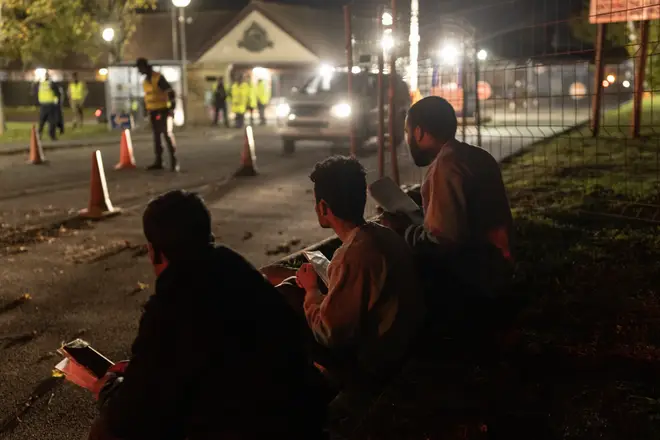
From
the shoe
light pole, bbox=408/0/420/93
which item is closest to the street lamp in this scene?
light pole, bbox=408/0/420/93

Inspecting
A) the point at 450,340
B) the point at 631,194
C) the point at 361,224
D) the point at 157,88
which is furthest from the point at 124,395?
the point at 157,88

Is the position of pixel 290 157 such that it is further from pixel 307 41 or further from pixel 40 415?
pixel 307 41

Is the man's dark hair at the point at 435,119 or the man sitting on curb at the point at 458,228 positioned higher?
the man's dark hair at the point at 435,119

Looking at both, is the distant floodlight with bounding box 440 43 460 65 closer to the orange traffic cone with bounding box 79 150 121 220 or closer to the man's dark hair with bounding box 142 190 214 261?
the orange traffic cone with bounding box 79 150 121 220

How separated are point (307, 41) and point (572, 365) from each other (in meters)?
32.1

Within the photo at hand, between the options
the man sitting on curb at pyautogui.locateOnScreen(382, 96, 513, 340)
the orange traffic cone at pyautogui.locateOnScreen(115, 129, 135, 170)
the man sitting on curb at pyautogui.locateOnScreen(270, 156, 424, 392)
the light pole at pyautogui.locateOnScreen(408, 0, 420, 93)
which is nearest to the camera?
the man sitting on curb at pyautogui.locateOnScreen(270, 156, 424, 392)

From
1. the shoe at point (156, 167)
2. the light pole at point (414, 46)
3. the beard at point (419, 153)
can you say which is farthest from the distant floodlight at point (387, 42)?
the shoe at point (156, 167)

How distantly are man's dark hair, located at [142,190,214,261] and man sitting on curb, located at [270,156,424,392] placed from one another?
0.87 m

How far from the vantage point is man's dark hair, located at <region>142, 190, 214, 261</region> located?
2.28 m

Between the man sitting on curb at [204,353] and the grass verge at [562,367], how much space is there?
4.35 ft

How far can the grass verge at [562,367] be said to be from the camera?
356 centimetres

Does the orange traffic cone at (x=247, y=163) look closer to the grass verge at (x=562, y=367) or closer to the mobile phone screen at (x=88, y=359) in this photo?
the grass verge at (x=562, y=367)

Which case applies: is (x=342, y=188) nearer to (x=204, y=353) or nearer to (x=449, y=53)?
Answer: (x=204, y=353)

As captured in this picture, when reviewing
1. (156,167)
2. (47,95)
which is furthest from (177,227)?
(47,95)
